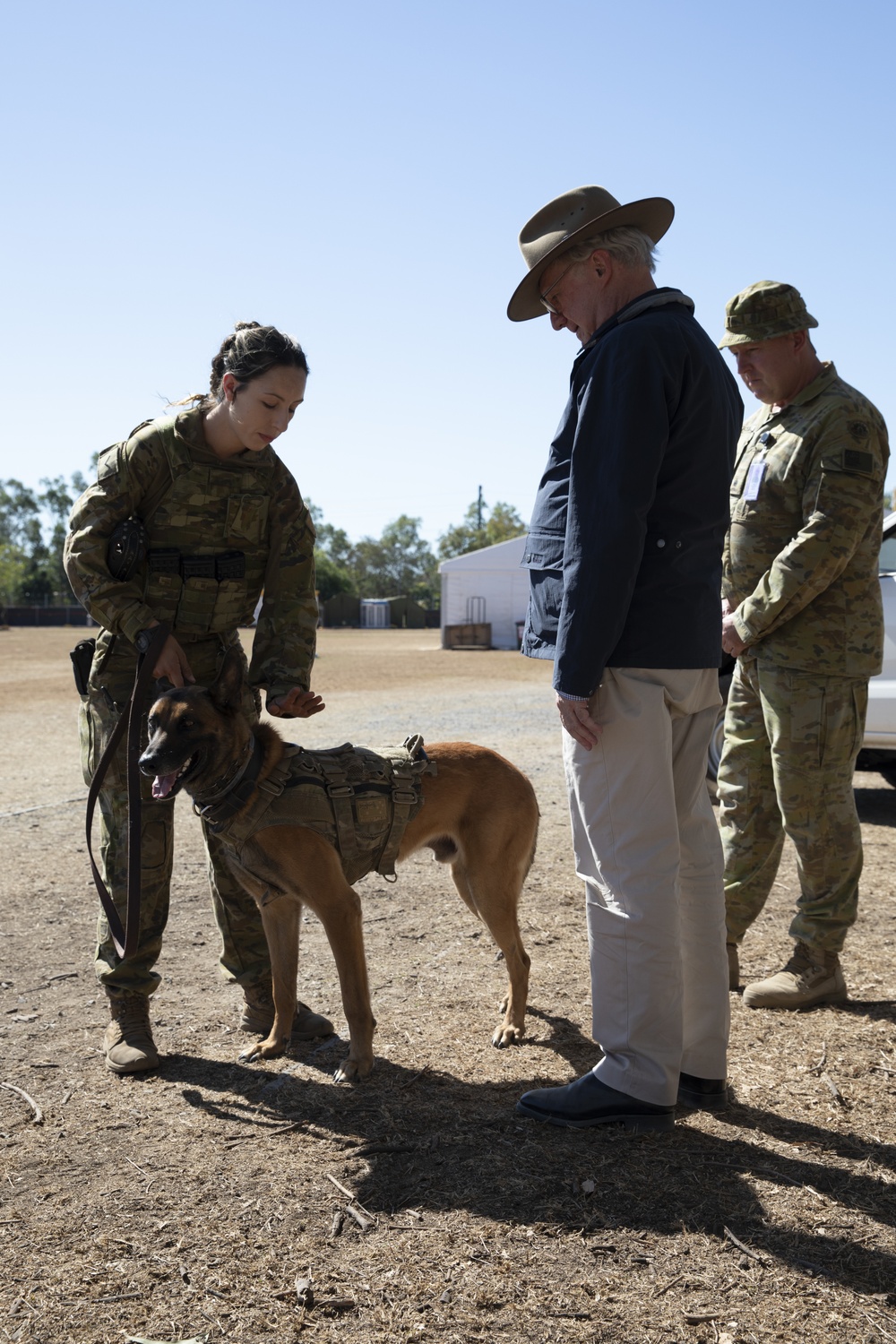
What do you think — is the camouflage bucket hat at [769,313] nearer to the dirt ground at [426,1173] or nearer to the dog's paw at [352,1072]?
the dirt ground at [426,1173]

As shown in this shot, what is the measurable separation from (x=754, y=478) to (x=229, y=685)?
233 centimetres

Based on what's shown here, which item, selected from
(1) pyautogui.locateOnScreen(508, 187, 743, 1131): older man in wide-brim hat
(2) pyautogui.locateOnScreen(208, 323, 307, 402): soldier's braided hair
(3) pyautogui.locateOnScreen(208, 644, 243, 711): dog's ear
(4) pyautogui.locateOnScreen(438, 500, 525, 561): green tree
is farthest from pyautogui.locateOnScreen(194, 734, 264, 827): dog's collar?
(4) pyautogui.locateOnScreen(438, 500, 525, 561): green tree

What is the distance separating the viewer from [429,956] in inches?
189

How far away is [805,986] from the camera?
4.18 m

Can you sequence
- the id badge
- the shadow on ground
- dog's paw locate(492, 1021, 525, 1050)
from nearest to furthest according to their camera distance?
1. the shadow on ground
2. dog's paw locate(492, 1021, 525, 1050)
3. the id badge

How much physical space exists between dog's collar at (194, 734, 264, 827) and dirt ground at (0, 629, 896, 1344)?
94 centimetres

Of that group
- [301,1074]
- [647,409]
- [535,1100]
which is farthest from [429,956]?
[647,409]

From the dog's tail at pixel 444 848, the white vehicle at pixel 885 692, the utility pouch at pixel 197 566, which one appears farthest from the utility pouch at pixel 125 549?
the white vehicle at pixel 885 692

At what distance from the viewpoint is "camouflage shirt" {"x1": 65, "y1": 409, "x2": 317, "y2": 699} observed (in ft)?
A: 12.0

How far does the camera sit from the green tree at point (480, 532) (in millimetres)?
94156

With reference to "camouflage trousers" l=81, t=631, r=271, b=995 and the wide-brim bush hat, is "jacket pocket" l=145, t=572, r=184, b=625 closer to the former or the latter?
"camouflage trousers" l=81, t=631, r=271, b=995

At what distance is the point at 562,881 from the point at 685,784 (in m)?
2.93

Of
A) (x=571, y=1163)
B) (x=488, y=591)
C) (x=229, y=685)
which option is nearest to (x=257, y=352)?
(x=229, y=685)

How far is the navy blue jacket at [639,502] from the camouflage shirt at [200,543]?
115 centimetres
